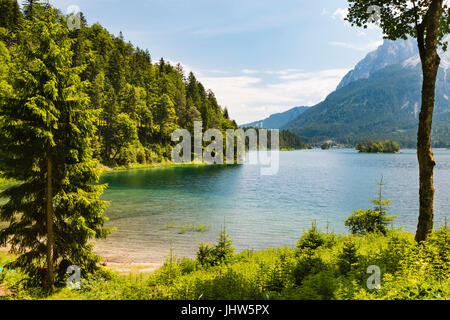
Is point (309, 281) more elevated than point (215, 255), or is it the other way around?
point (309, 281)

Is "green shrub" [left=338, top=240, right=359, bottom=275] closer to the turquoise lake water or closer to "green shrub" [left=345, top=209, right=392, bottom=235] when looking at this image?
"green shrub" [left=345, top=209, right=392, bottom=235]

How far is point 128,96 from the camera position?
87938 mm

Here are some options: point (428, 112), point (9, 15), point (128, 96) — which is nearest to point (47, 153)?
point (428, 112)

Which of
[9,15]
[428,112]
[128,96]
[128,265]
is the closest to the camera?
[428,112]

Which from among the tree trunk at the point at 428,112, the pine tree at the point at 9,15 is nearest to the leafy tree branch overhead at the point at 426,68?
the tree trunk at the point at 428,112

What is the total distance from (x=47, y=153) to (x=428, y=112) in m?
14.4

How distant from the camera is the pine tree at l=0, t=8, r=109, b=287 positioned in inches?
389

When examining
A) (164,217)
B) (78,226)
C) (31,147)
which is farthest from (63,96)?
(164,217)

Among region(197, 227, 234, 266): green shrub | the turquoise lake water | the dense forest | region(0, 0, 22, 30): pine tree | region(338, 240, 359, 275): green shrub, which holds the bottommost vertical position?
the turquoise lake water

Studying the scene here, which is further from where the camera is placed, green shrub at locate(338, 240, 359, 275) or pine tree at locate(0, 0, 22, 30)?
pine tree at locate(0, 0, 22, 30)

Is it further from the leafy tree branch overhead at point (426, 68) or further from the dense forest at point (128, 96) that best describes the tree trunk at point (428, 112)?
the dense forest at point (128, 96)

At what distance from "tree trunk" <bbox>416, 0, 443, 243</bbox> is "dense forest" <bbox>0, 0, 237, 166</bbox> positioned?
2158 inches

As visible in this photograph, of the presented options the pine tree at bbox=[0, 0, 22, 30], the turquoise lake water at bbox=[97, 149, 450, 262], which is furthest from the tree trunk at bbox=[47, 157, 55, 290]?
the pine tree at bbox=[0, 0, 22, 30]

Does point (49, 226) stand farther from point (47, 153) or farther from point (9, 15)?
point (9, 15)
